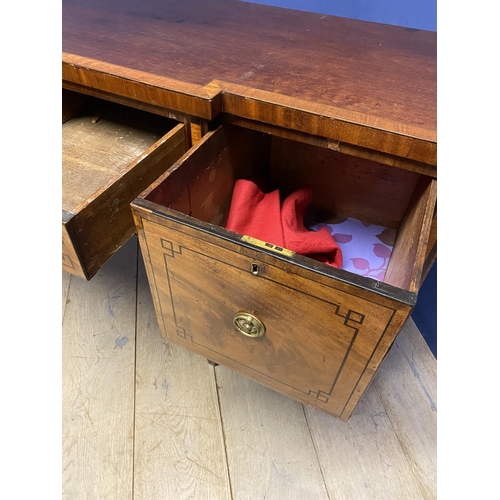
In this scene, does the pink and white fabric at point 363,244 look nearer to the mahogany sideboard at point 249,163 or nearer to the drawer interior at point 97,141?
the mahogany sideboard at point 249,163

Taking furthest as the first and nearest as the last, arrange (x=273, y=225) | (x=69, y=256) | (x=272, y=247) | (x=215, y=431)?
(x=215, y=431)
(x=273, y=225)
(x=69, y=256)
(x=272, y=247)

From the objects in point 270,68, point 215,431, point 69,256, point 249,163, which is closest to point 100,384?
point 215,431

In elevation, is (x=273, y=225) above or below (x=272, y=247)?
below

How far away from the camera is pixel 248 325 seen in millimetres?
459

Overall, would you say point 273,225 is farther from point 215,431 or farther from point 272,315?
point 215,431

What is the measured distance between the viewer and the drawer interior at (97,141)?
514mm

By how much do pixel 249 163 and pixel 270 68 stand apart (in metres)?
0.16

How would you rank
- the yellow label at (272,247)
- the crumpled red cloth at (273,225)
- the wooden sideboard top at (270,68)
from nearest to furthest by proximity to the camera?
1. the yellow label at (272,247)
2. the wooden sideboard top at (270,68)
3. the crumpled red cloth at (273,225)

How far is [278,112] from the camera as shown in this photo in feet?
1.60

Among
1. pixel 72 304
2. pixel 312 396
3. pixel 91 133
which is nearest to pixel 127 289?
pixel 72 304

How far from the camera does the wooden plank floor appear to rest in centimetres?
64

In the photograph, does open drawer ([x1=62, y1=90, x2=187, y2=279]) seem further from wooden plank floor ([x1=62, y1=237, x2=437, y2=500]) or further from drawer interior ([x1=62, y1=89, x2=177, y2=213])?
wooden plank floor ([x1=62, y1=237, x2=437, y2=500])

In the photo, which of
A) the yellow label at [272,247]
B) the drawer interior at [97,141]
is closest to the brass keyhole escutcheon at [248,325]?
the yellow label at [272,247]

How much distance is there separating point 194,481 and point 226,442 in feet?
0.26
